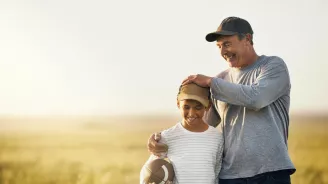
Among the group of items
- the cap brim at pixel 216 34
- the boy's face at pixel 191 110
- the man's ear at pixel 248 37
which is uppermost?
the cap brim at pixel 216 34

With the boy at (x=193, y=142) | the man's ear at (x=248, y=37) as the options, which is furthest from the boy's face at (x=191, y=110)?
the man's ear at (x=248, y=37)

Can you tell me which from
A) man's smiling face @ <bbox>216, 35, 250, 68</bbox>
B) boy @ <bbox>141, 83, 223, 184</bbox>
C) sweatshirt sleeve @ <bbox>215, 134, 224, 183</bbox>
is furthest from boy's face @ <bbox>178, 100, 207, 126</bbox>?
man's smiling face @ <bbox>216, 35, 250, 68</bbox>

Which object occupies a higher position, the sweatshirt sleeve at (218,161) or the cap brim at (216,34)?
the cap brim at (216,34)

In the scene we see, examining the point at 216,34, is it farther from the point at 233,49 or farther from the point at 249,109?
the point at 249,109

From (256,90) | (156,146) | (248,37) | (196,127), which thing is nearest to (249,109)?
(256,90)

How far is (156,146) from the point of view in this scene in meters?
3.82

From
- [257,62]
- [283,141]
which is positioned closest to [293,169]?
[283,141]

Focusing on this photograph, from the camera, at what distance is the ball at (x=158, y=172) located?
375cm

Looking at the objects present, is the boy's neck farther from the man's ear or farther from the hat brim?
the man's ear

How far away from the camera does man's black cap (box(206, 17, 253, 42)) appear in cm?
390

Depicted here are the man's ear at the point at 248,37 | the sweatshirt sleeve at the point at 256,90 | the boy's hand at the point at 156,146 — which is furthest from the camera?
the man's ear at the point at 248,37

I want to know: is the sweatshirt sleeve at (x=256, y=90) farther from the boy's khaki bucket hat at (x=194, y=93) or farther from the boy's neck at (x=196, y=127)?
the boy's neck at (x=196, y=127)

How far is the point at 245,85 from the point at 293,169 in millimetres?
572

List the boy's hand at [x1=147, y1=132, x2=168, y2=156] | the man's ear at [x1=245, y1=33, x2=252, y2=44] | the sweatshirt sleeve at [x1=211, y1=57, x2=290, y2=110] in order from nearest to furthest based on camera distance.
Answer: the sweatshirt sleeve at [x1=211, y1=57, x2=290, y2=110]
the boy's hand at [x1=147, y1=132, x2=168, y2=156]
the man's ear at [x1=245, y1=33, x2=252, y2=44]
